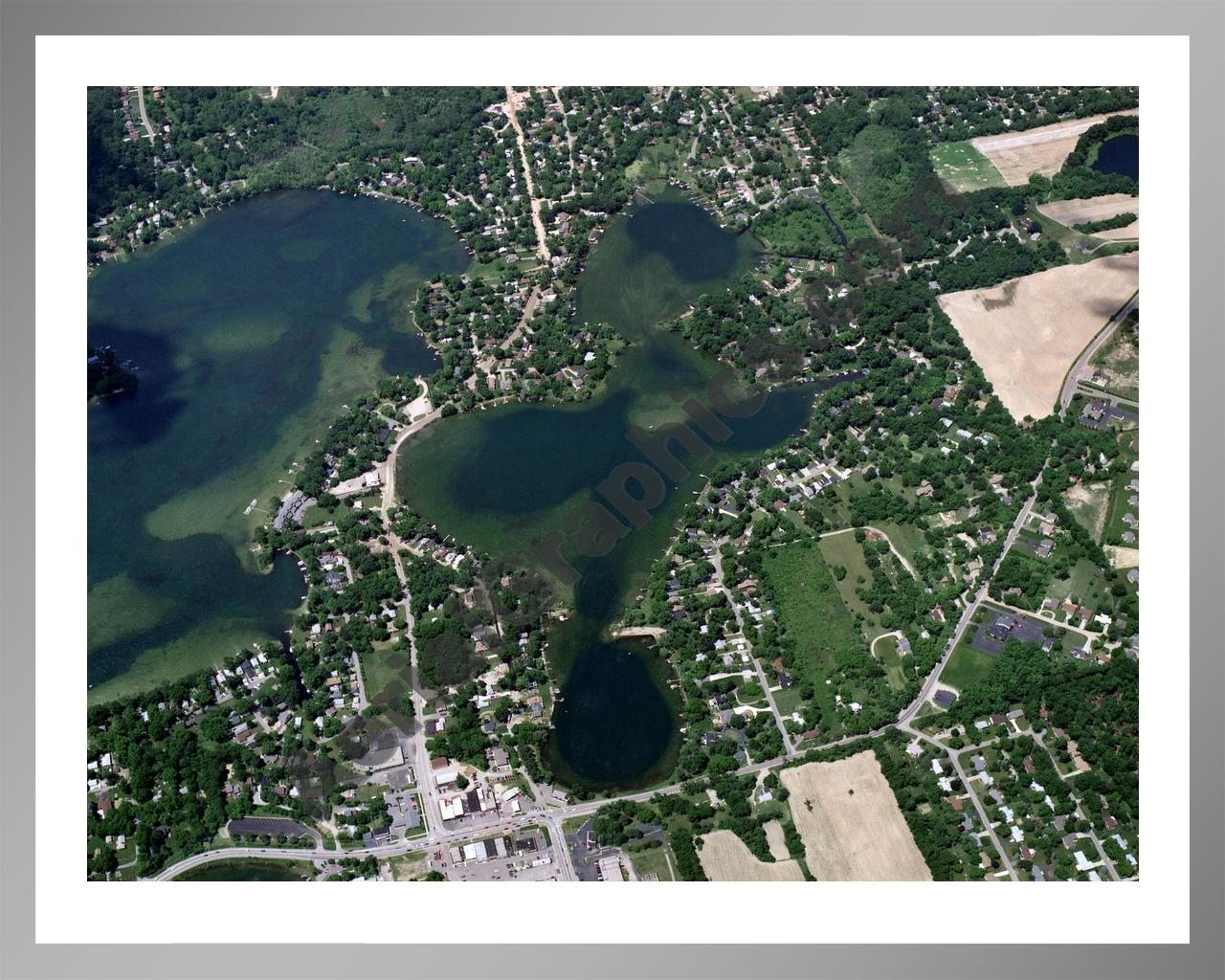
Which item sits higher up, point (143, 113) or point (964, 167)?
point (143, 113)

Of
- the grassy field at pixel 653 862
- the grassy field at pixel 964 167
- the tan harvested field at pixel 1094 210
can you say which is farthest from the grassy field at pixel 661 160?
the grassy field at pixel 653 862

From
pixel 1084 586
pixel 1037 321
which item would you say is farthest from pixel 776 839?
pixel 1037 321

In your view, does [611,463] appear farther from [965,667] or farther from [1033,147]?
[1033,147]

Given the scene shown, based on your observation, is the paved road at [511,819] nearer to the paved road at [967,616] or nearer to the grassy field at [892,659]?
the paved road at [967,616]

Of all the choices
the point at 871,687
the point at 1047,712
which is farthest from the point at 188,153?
the point at 1047,712

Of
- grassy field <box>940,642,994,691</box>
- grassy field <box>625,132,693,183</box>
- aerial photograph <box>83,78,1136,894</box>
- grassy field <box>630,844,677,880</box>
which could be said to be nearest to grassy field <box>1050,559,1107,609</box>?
aerial photograph <box>83,78,1136,894</box>

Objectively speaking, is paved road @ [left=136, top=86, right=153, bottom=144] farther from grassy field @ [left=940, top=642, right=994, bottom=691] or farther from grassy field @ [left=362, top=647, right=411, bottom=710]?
grassy field @ [left=940, top=642, right=994, bottom=691]
